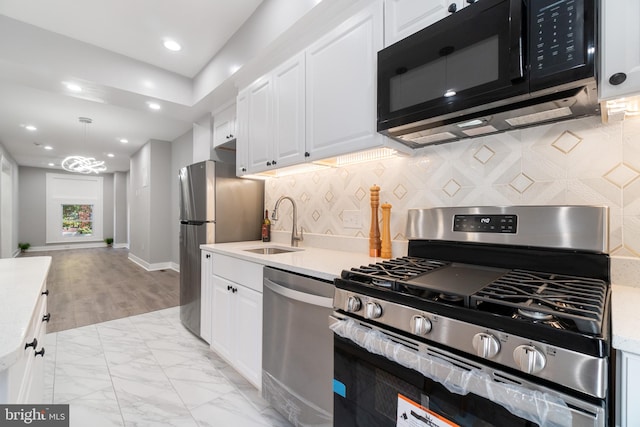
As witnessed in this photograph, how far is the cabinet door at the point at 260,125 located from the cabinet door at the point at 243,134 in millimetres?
54

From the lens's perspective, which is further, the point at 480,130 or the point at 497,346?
the point at 480,130

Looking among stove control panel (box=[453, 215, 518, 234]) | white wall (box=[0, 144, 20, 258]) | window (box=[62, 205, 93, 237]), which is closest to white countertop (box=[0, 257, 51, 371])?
stove control panel (box=[453, 215, 518, 234])

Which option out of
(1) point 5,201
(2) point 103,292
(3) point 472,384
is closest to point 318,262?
(3) point 472,384

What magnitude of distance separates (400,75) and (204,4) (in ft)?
6.13

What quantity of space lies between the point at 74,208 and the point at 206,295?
1049 centimetres

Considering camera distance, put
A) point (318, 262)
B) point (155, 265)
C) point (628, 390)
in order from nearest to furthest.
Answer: point (628, 390), point (318, 262), point (155, 265)

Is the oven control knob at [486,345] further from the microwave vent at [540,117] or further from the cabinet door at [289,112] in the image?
the cabinet door at [289,112]

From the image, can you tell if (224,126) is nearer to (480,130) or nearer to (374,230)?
(374,230)

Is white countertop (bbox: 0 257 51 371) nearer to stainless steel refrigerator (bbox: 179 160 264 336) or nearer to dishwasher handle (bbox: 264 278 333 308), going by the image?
dishwasher handle (bbox: 264 278 333 308)

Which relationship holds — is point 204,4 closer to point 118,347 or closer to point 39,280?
point 39,280

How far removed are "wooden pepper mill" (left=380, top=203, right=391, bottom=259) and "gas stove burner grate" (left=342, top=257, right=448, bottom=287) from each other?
0.28 metres

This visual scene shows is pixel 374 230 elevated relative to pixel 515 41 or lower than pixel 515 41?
lower

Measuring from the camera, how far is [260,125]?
227 cm

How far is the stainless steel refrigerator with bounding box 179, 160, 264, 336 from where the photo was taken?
265 cm
